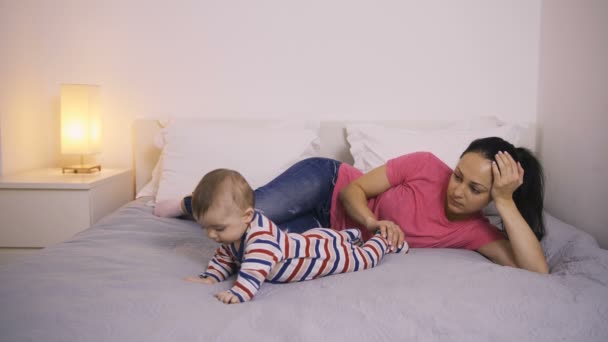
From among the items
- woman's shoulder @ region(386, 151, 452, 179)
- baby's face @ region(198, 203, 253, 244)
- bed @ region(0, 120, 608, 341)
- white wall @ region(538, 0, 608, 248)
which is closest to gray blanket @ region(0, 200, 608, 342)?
bed @ region(0, 120, 608, 341)

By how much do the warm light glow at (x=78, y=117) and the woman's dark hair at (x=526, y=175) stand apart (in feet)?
5.77

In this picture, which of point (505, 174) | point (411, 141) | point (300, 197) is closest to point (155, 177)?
point (300, 197)

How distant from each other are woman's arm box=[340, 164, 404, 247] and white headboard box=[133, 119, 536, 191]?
2.50 ft

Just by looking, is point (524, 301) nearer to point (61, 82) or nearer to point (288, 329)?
point (288, 329)

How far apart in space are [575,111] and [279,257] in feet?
5.37

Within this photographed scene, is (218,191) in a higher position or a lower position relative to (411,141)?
lower

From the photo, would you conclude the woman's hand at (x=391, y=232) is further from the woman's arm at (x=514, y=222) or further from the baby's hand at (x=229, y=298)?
the baby's hand at (x=229, y=298)

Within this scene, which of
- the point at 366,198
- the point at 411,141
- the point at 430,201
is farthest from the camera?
the point at 411,141

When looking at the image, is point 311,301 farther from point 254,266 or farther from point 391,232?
point 391,232

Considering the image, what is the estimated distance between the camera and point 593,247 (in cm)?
136

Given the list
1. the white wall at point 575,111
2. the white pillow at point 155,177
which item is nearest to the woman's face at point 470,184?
the white wall at point 575,111

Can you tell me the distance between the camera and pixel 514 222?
4.30 ft

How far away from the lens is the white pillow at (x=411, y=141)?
206 centimetres

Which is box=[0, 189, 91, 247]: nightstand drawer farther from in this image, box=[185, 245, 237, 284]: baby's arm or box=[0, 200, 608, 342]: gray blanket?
box=[185, 245, 237, 284]: baby's arm
